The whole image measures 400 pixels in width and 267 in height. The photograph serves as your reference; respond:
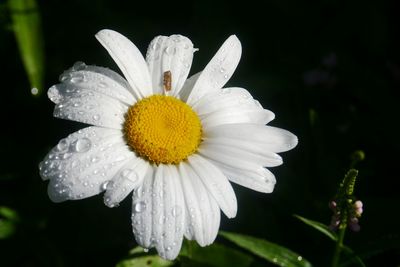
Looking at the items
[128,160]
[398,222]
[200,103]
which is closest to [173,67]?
[200,103]

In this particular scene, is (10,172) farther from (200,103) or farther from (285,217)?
(285,217)

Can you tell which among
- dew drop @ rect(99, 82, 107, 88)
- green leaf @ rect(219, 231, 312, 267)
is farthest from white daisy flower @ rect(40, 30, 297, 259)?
green leaf @ rect(219, 231, 312, 267)

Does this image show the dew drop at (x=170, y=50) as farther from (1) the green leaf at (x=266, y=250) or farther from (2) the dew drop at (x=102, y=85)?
(1) the green leaf at (x=266, y=250)

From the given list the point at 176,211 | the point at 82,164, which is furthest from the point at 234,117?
the point at 82,164

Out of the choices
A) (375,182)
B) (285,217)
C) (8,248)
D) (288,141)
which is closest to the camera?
(288,141)

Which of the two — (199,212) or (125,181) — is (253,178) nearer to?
(199,212)

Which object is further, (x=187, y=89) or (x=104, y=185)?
(x=187, y=89)
